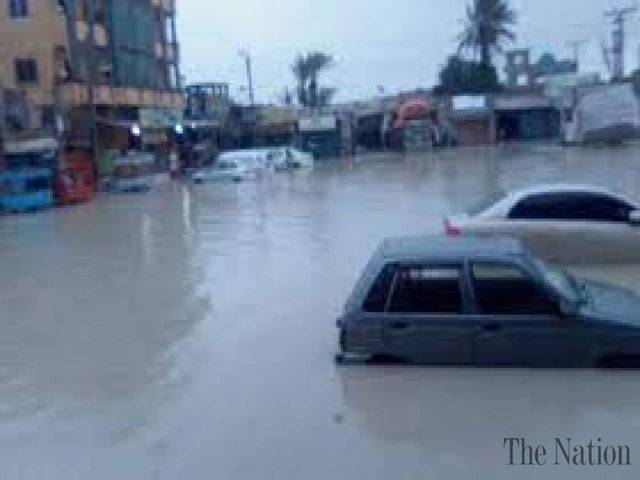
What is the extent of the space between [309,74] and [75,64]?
188ft

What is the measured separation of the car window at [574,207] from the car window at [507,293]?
5762 millimetres

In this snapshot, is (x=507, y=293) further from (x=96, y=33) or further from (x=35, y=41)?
(x=96, y=33)

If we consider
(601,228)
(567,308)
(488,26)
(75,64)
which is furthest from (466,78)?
(567,308)

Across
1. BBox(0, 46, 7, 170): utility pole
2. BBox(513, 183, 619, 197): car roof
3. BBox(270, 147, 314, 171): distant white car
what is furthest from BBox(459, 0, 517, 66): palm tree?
BBox(513, 183, 619, 197): car roof

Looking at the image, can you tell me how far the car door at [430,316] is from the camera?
31.3ft

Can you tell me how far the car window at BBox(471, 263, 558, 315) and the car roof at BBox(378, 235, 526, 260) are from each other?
0.17 m

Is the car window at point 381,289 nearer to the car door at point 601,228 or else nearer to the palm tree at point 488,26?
the car door at point 601,228

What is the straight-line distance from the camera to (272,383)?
33.2 feet

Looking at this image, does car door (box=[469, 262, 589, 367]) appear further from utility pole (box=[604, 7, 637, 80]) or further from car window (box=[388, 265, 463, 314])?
utility pole (box=[604, 7, 637, 80])

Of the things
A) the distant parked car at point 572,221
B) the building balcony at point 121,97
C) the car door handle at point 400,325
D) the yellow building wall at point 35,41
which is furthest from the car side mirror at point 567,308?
the building balcony at point 121,97

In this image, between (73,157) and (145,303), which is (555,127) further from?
(145,303)

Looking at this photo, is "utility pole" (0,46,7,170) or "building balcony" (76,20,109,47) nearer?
"utility pole" (0,46,7,170)

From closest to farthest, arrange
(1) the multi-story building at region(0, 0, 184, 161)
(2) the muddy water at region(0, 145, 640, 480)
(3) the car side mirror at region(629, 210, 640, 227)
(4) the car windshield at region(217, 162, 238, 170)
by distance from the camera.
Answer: (2) the muddy water at region(0, 145, 640, 480), (3) the car side mirror at region(629, 210, 640, 227), (1) the multi-story building at region(0, 0, 184, 161), (4) the car windshield at region(217, 162, 238, 170)

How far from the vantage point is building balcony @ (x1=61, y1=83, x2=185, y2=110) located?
46.5 meters
